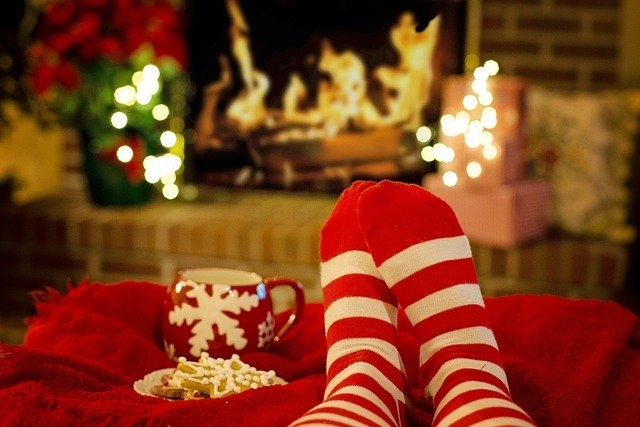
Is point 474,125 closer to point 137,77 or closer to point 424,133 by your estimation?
point 424,133

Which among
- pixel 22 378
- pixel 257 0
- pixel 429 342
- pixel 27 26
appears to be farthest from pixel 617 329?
pixel 27 26

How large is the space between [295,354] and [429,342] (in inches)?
7.1

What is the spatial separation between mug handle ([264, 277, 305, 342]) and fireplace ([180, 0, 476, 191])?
124 cm

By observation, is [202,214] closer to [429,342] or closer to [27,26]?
[27,26]

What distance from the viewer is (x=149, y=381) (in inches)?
32.6

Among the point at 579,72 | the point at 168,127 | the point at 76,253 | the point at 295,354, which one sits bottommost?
the point at 76,253

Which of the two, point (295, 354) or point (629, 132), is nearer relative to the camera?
point (295, 354)

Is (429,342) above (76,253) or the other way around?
above

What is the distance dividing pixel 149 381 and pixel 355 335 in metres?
0.20

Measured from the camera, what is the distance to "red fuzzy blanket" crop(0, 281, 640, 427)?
712mm

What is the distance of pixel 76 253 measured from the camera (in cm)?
213

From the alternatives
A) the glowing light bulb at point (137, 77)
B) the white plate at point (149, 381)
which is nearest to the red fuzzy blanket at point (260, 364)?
the white plate at point (149, 381)

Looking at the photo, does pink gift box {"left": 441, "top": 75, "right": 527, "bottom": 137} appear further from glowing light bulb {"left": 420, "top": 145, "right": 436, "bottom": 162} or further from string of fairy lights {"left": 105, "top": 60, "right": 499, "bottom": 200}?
glowing light bulb {"left": 420, "top": 145, "right": 436, "bottom": 162}

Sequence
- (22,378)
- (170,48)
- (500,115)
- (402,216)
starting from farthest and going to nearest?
(170,48) → (500,115) → (402,216) → (22,378)
